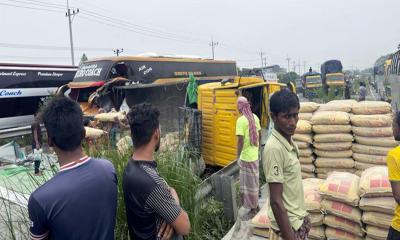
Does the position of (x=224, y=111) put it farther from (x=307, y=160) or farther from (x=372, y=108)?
(x=372, y=108)

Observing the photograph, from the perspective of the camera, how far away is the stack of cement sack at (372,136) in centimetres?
473

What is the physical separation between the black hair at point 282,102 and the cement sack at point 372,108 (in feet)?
10.4

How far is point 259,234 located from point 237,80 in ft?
12.2

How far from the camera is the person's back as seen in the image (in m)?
1.58

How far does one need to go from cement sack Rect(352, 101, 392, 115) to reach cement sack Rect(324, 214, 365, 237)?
197 cm

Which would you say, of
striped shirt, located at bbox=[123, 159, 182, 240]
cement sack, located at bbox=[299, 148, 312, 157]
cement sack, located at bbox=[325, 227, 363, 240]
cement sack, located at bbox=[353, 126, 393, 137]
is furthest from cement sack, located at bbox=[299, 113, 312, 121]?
striped shirt, located at bbox=[123, 159, 182, 240]

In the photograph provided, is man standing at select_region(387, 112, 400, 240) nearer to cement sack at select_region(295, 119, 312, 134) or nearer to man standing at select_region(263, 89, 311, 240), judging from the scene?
man standing at select_region(263, 89, 311, 240)

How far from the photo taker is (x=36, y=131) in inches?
323

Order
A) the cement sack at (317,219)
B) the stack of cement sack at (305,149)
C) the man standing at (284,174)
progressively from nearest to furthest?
the man standing at (284,174) → the cement sack at (317,219) → the stack of cement sack at (305,149)

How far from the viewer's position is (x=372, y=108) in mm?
4949

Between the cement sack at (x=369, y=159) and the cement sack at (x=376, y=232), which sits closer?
the cement sack at (x=376, y=232)

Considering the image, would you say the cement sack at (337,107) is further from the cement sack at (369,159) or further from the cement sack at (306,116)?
the cement sack at (369,159)

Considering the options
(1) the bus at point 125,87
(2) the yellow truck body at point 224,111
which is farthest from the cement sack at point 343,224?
(1) the bus at point 125,87

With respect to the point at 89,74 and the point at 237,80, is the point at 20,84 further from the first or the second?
the point at 237,80
